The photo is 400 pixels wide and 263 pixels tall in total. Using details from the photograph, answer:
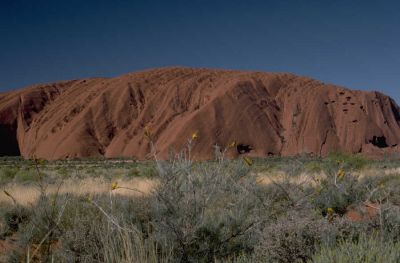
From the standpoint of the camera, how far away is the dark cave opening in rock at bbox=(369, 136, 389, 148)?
68188mm

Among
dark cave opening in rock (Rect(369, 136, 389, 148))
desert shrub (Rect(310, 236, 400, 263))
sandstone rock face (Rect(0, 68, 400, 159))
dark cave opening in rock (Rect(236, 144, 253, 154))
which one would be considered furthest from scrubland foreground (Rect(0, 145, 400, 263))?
dark cave opening in rock (Rect(369, 136, 389, 148))

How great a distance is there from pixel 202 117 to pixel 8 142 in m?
34.5

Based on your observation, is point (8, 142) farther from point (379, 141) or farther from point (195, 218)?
point (195, 218)

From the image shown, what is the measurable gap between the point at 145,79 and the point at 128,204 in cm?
7113

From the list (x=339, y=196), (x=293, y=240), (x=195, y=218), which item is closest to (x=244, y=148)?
(x=339, y=196)

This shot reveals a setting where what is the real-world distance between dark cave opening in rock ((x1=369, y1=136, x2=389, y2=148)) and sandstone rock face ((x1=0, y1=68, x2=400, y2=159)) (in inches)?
5.6

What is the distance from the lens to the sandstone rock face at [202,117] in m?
62.8

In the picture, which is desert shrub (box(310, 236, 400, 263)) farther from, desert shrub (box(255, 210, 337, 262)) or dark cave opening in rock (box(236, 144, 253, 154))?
dark cave opening in rock (box(236, 144, 253, 154))

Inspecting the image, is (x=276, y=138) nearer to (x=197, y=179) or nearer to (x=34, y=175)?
(x=34, y=175)

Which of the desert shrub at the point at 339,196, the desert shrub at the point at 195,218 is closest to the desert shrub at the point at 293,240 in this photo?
the desert shrub at the point at 195,218

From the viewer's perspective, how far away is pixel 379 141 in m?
69.3

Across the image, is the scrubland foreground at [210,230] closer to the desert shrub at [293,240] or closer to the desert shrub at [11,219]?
the desert shrub at [293,240]

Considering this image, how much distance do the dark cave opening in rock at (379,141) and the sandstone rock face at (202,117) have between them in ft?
0.47

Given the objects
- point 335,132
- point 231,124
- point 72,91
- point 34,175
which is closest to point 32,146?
point 72,91
